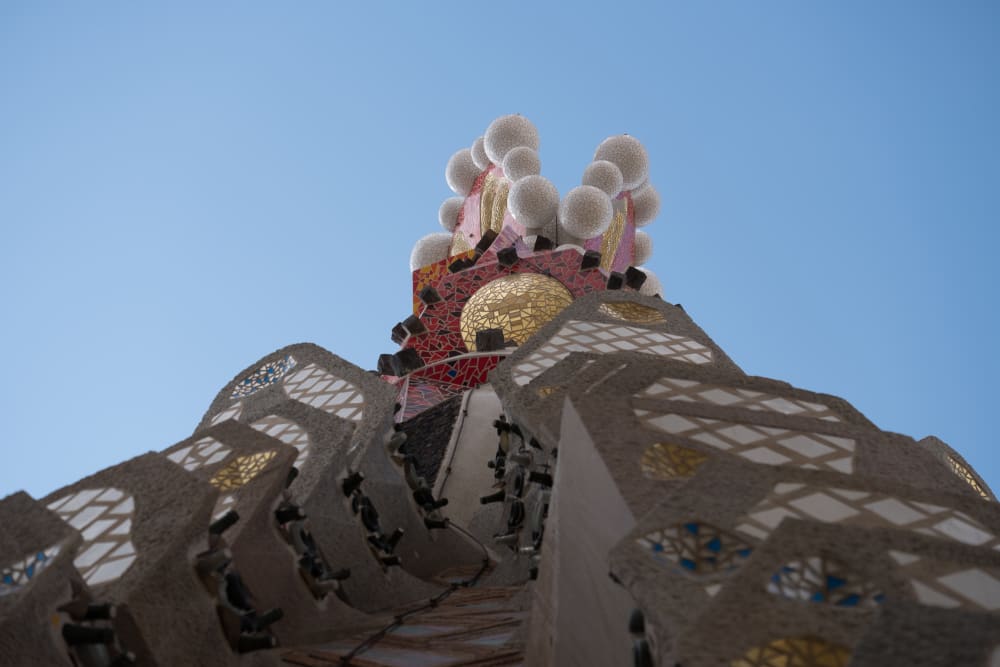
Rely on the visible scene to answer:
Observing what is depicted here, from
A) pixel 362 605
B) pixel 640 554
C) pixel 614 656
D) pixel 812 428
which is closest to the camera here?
pixel 640 554

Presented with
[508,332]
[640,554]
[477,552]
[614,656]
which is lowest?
[477,552]

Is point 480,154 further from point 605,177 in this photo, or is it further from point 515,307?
point 515,307

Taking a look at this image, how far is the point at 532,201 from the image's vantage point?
11.6 metres

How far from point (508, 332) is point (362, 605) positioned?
5740 mm

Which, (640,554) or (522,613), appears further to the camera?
(522,613)

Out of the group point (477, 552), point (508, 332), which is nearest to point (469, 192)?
point (508, 332)

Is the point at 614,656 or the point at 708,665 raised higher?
the point at 708,665

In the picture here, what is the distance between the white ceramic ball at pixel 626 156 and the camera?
12.7m

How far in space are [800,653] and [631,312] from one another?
143 inches

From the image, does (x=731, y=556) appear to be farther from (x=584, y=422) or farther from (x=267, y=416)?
(x=267, y=416)

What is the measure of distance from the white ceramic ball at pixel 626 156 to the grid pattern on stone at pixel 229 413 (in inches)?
328

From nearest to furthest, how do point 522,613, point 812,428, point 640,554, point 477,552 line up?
point 640,554 < point 812,428 < point 522,613 < point 477,552

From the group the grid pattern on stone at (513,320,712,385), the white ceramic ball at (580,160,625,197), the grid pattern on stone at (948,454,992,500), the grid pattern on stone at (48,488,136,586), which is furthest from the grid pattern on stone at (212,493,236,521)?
the white ceramic ball at (580,160,625,197)

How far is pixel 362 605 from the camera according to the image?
4266 millimetres
